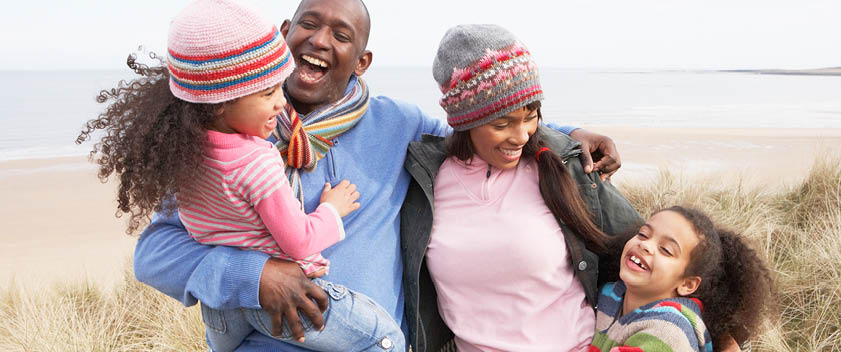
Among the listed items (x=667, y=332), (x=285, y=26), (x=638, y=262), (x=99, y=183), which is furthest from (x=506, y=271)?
(x=99, y=183)

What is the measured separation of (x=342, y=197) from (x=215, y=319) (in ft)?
1.94

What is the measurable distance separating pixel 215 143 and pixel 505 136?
100 cm

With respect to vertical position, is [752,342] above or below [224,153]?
below

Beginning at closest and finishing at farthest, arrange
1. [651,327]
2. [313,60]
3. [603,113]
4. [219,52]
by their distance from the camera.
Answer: [219,52]
[651,327]
[313,60]
[603,113]

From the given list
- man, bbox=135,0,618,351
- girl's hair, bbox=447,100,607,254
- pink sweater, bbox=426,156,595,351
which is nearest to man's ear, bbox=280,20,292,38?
man, bbox=135,0,618,351

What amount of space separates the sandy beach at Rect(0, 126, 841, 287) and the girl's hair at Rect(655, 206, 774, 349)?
13.1 feet

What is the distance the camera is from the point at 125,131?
7.06 feet

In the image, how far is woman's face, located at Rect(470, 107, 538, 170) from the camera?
7.93 ft

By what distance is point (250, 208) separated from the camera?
2.12 metres

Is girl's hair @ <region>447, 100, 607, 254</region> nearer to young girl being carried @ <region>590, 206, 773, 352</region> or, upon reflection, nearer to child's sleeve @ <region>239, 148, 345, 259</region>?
young girl being carried @ <region>590, 206, 773, 352</region>

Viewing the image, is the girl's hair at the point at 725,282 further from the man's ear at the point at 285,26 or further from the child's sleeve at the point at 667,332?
the man's ear at the point at 285,26

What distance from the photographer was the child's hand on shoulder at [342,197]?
238cm

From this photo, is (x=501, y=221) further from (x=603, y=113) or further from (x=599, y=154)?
(x=603, y=113)

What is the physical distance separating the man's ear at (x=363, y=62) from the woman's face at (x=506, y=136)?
66 centimetres
